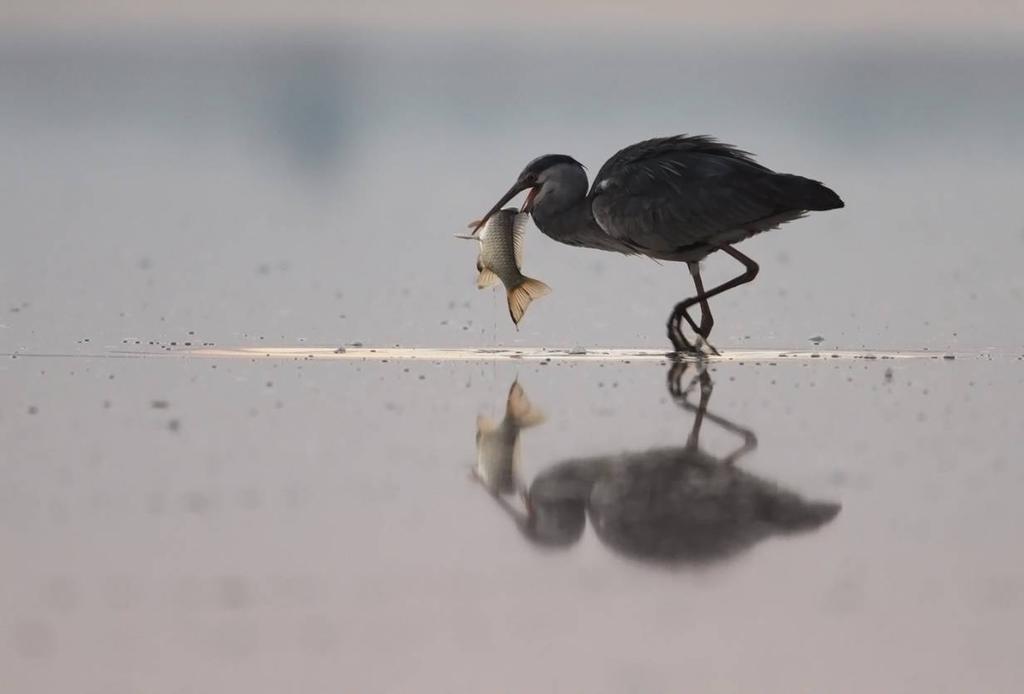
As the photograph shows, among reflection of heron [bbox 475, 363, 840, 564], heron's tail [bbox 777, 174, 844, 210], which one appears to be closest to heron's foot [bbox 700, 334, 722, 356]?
heron's tail [bbox 777, 174, 844, 210]

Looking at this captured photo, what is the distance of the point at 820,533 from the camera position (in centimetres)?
752

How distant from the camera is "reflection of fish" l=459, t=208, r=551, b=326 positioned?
12.7 m

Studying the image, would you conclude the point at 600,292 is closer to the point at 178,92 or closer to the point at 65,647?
the point at 65,647

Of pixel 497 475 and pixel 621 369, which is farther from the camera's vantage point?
pixel 621 369

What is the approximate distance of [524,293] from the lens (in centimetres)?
1268

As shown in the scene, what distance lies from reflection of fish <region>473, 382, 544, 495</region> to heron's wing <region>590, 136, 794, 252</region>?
7.58ft

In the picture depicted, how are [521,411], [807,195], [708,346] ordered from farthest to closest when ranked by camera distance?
[807,195]
[708,346]
[521,411]

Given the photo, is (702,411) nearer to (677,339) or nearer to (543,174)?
(677,339)

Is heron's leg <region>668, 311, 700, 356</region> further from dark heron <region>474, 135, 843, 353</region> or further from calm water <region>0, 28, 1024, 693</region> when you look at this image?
calm water <region>0, 28, 1024, 693</region>

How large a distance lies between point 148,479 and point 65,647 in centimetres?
226

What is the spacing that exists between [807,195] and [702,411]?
273 centimetres

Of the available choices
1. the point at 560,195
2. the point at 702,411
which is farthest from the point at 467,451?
the point at 560,195

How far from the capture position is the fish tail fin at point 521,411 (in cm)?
977

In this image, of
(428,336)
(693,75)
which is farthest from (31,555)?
(693,75)
